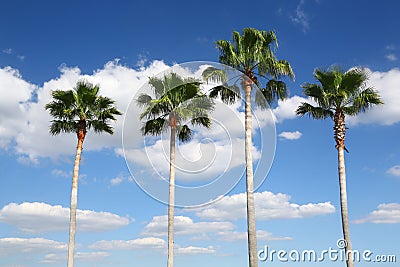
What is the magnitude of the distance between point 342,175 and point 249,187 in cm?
647

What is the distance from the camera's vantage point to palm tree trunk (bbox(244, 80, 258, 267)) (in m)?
28.3

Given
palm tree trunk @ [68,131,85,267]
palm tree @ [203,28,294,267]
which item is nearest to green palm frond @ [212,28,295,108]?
palm tree @ [203,28,294,267]

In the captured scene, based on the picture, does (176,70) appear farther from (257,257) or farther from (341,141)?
(257,257)

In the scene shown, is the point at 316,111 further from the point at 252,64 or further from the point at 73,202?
the point at 73,202

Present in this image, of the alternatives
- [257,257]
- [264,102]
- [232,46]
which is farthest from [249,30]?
[257,257]

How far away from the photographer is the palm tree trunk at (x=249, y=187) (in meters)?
28.3

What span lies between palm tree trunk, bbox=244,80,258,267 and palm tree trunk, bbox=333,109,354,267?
5738 millimetres

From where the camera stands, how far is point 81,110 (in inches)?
1393

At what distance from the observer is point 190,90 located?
34.9 metres

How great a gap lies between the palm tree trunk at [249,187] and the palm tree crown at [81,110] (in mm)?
9683

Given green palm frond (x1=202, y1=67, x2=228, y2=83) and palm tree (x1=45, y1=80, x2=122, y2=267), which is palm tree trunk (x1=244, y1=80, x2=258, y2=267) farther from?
palm tree (x1=45, y1=80, x2=122, y2=267)

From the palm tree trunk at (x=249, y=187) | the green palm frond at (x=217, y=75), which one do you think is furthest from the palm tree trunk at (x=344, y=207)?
the green palm frond at (x=217, y=75)

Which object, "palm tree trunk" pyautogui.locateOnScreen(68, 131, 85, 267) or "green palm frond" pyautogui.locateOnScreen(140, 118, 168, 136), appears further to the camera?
"green palm frond" pyautogui.locateOnScreen(140, 118, 168, 136)

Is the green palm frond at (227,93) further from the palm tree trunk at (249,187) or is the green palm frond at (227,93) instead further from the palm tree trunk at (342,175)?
the palm tree trunk at (342,175)
